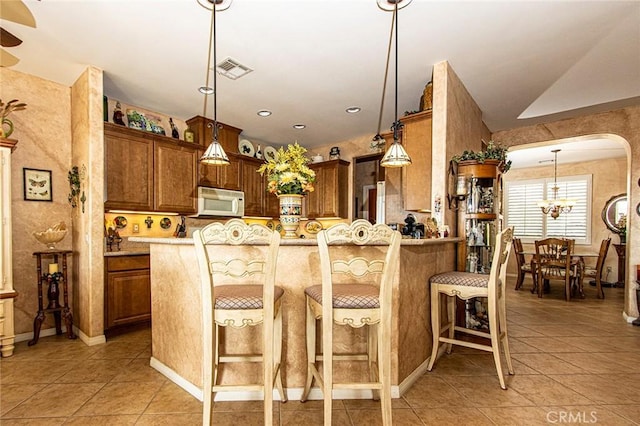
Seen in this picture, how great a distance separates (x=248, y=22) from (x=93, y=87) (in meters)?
1.88

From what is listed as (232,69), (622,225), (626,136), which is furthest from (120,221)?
(622,225)

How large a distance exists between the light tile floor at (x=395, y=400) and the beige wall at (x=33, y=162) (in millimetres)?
591

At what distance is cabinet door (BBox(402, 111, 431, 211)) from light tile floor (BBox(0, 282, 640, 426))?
154cm

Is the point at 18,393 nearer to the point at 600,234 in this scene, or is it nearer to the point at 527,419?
the point at 527,419

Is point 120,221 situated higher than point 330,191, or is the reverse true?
point 330,191

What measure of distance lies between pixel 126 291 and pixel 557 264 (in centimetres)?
664

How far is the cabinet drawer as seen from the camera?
10.8ft

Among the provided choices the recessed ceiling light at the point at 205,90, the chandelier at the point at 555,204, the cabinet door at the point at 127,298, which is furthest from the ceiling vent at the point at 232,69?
the chandelier at the point at 555,204

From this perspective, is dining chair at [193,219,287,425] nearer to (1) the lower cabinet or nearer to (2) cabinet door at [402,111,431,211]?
(2) cabinet door at [402,111,431,211]

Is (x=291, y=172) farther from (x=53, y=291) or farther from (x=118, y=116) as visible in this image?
(x=53, y=291)

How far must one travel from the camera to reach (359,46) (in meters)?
2.77

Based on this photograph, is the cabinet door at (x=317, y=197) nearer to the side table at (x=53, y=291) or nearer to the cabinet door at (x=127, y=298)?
the cabinet door at (x=127, y=298)

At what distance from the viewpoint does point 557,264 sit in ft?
17.8

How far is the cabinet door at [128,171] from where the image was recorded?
3.57 m
